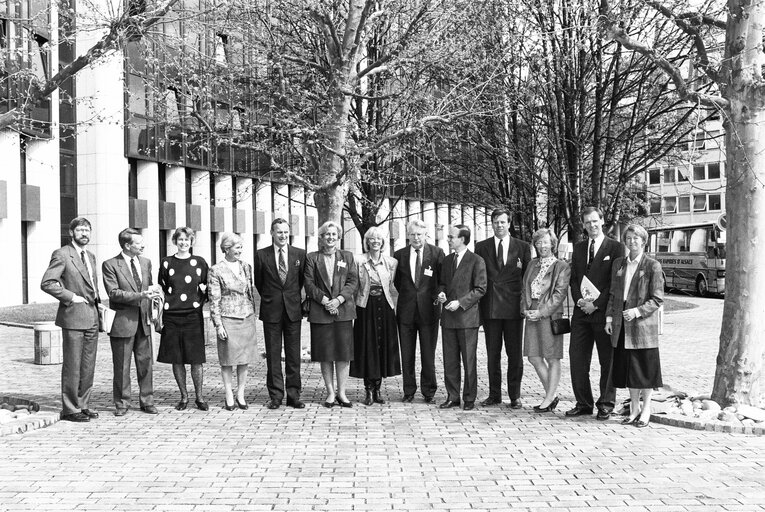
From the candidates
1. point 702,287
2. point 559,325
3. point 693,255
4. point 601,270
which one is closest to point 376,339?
point 559,325

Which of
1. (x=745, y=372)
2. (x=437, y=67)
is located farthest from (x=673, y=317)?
(x=745, y=372)

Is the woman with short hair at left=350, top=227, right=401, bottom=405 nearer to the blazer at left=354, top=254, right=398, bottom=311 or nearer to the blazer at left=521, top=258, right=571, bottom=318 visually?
the blazer at left=354, top=254, right=398, bottom=311

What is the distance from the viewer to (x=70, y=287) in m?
9.25

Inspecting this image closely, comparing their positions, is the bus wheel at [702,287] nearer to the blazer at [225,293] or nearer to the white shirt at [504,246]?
the white shirt at [504,246]

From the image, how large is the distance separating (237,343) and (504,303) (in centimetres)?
298

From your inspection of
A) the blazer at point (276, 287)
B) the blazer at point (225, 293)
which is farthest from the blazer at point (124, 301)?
the blazer at point (276, 287)

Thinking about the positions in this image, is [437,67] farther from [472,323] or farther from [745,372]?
[745,372]

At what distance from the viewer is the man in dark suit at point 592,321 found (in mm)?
9164

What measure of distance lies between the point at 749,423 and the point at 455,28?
887 centimetres

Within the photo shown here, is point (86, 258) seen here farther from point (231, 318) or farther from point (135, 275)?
point (231, 318)

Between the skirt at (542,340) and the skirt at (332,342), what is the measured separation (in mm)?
1968

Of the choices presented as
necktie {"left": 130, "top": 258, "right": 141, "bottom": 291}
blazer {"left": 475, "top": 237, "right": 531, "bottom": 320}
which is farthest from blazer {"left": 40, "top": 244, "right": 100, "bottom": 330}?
blazer {"left": 475, "top": 237, "right": 531, "bottom": 320}

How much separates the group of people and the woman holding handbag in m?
0.02

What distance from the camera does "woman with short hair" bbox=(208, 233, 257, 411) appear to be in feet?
32.3
